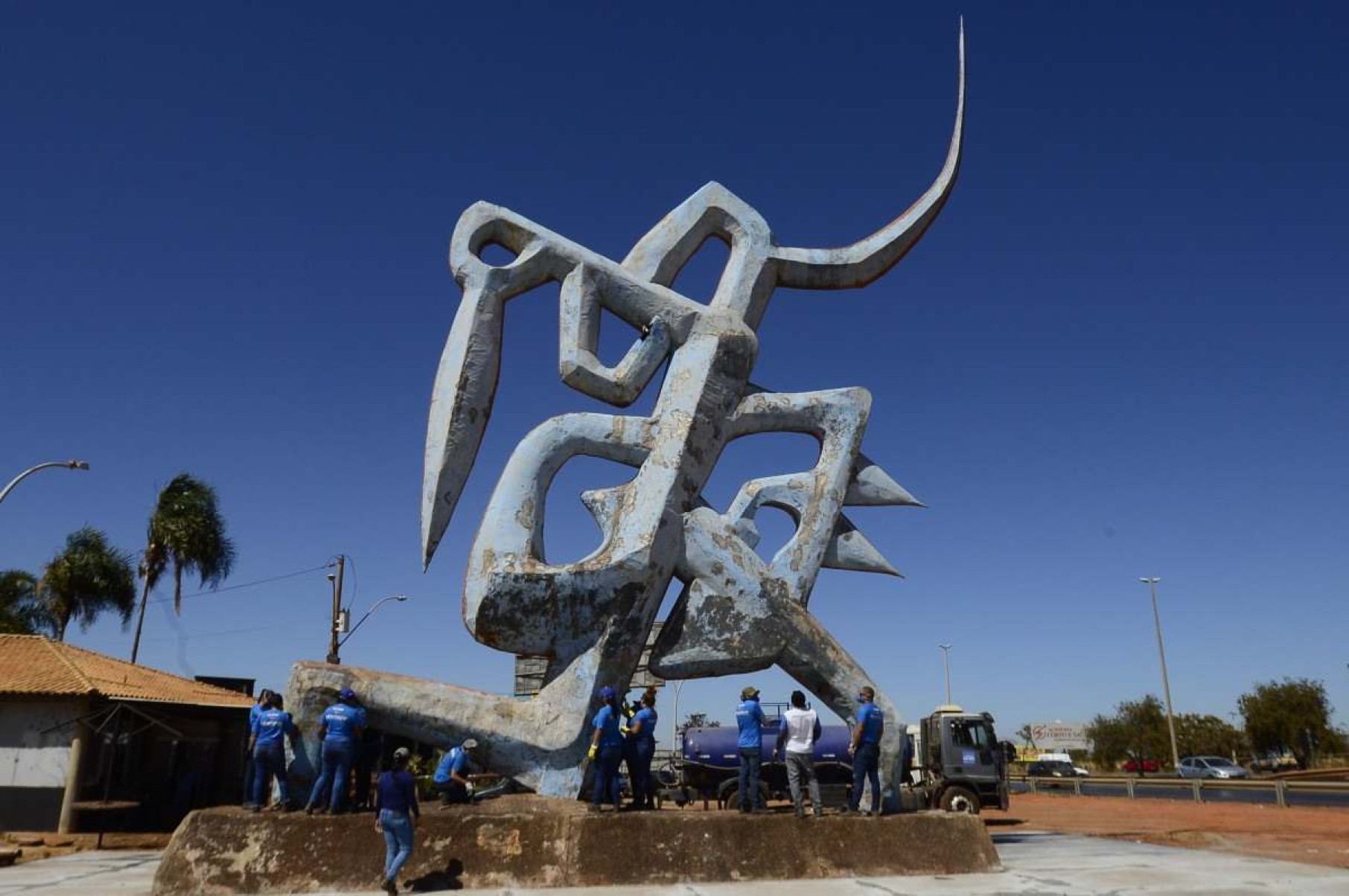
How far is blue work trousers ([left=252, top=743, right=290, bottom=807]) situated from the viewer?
9.69m

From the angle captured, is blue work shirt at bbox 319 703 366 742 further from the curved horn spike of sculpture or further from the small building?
the small building

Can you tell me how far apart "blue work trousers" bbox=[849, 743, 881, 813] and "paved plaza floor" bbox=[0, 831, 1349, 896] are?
108 cm

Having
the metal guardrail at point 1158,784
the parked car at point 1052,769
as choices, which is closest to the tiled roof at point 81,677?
the metal guardrail at point 1158,784

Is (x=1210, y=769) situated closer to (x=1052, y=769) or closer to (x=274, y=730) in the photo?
(x=1052, y=769)

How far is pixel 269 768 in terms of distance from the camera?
977 centimetres

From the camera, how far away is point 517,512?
11.0 m

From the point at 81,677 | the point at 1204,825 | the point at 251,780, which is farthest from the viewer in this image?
the point at 1204,825

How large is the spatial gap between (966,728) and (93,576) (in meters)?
30.5

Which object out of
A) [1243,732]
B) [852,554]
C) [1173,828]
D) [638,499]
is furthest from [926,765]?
[1243,732]

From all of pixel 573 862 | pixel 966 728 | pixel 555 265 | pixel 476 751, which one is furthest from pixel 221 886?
pixel 966 728

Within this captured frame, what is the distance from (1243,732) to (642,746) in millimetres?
66012

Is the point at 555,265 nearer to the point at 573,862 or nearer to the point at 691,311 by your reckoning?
the point at 691,311

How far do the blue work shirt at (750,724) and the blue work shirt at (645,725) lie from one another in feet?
3.26

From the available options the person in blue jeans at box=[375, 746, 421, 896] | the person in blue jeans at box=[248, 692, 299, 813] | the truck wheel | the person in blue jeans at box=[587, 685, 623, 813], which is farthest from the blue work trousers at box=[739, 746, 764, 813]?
the truck wheel
